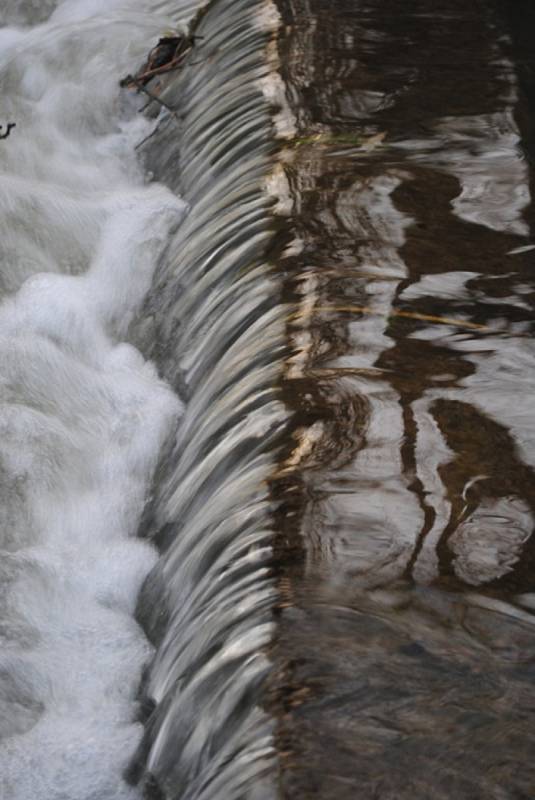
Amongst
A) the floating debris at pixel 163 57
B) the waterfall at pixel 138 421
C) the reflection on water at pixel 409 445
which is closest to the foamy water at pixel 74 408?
the waterfall at pixel 138 421

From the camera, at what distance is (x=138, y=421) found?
4598 millimetres

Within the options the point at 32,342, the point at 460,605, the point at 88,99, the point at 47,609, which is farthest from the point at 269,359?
the point at 88,99

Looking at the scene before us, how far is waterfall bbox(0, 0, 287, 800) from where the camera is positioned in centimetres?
287

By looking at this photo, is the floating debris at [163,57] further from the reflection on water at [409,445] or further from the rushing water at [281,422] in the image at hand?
the reflection on water at [409,445]

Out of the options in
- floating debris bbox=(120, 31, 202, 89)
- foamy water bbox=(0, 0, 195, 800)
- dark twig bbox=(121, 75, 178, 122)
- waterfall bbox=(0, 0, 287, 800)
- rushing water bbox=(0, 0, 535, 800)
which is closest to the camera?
rushing water bbox=(0, 0, 535, 800)

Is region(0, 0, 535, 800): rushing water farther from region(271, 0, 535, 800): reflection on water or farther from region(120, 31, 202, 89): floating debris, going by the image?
region(120, 31, 202, 89): floating debris

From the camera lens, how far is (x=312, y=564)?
2.67 m

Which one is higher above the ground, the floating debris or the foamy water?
the floating debris

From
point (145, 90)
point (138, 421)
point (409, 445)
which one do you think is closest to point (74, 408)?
point (138, 421)

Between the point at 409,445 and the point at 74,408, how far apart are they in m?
1.95

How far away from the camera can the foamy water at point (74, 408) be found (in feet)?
11.1

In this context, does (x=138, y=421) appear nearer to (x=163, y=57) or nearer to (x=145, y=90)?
(x=145, y=90)

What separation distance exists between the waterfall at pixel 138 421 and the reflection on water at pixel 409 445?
10cm

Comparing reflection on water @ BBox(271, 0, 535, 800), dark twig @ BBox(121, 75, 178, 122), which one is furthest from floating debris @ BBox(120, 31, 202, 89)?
reflection on water @ BBox(271, 0, 535, 800)
